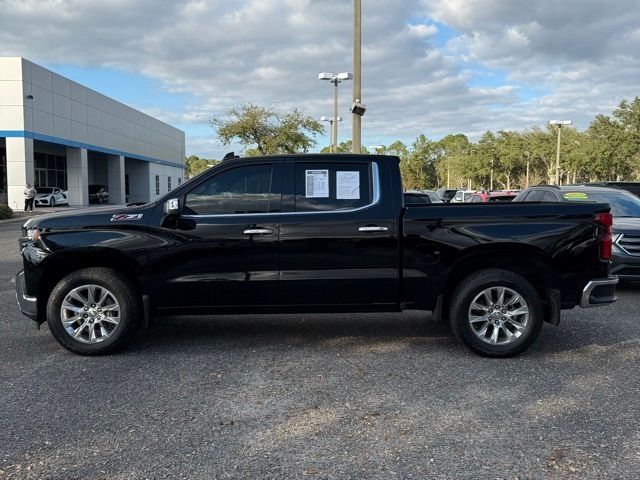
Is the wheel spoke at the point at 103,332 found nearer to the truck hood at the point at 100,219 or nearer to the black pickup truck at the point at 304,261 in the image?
the black pickup truck at the point at 304,261

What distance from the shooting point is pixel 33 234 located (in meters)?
5.46

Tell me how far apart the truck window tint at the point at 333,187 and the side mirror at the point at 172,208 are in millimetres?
1130

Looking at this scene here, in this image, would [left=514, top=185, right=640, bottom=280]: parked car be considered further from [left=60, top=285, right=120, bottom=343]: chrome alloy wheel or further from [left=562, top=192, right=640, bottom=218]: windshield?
[left=60, top=285, right=120, bottom=343]: chrome alloy wheel

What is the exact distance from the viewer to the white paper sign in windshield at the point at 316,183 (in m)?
5.59

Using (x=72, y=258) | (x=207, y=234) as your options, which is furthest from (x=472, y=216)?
(x=72, y=258)

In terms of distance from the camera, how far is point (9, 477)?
3.27 m

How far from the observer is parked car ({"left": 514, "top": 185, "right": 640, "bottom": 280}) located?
8266 millimetres

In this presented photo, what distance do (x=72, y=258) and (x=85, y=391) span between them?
143 centimetres

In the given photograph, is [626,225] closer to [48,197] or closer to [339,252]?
[339,252]

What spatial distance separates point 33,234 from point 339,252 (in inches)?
114

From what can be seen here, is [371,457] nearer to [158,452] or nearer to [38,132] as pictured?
[158,452]

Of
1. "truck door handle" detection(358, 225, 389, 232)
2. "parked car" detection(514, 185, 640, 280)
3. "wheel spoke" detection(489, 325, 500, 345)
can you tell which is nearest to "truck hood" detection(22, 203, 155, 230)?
"truck door handle" detection(358, 225, 389, 232)

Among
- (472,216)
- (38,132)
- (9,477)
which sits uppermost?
(38,132)

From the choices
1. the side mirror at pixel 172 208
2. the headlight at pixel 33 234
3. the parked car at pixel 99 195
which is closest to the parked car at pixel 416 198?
the side mirror at pixel 172 208
